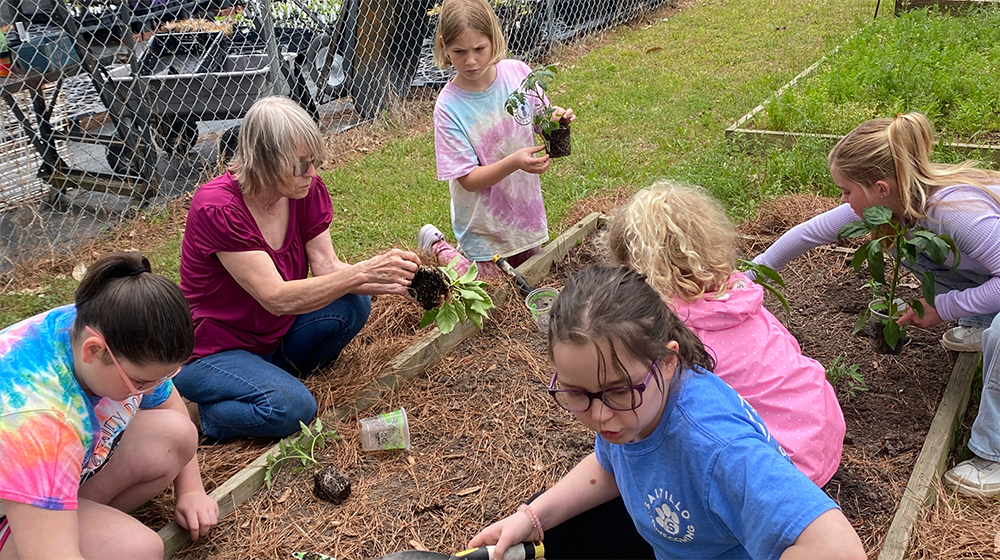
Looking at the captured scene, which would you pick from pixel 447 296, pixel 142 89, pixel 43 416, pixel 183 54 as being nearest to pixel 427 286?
pixel 447 296

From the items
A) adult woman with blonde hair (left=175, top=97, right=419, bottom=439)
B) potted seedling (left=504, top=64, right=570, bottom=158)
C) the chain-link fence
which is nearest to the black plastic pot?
potted seedling (left=504, top=64, right=570, bottom=158)

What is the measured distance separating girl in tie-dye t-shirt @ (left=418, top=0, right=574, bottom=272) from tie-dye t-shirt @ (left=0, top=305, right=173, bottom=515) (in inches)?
74.8

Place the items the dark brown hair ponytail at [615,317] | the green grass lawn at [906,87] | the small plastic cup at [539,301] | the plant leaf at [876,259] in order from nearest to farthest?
the dark brown hair ponytail at [615,317], the plant leaf at [876,259], the small plastic cup at [539,301], the green grass lawn at [906,87]

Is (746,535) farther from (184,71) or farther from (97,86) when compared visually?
(184,71)

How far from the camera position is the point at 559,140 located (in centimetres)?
354

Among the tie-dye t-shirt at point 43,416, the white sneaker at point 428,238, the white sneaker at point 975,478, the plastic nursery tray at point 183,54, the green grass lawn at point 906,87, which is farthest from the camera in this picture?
the plastic nursery tray at point 183,54

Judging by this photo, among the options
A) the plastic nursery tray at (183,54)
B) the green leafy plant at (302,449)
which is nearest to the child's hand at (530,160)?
the green leafy plant at (302,449)

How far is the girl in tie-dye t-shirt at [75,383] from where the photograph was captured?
1813mm

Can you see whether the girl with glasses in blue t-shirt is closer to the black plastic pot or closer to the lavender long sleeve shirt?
the lavender long sleeve shirt

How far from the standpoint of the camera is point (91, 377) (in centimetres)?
192

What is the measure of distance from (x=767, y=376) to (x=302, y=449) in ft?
5.37

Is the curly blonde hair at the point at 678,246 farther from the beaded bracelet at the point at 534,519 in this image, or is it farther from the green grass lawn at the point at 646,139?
the green grass lawn at the point at 646,139

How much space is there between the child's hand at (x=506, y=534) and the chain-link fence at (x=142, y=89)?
145 inches

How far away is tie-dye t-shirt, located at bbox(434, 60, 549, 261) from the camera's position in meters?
3.56
